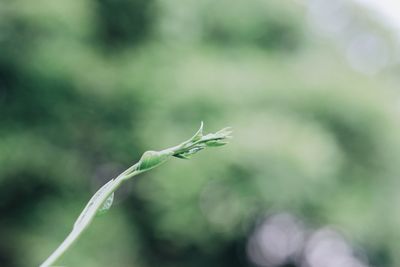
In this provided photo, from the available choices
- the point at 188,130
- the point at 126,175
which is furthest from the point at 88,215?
the point at 188,130

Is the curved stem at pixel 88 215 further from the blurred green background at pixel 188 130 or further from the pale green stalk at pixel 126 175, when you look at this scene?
the blurred green background at pixel 188 130

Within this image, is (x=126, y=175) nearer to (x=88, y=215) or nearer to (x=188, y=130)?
(x=88, y=215)

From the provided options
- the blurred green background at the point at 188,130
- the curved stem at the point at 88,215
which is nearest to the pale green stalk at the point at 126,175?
the curved stem at the point at 88,215

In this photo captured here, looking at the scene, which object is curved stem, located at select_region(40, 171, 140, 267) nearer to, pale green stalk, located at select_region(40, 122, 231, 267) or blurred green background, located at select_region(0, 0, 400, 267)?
pale green stalk, located at select_region(40, 122, 231, 267)

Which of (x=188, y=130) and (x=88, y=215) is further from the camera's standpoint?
(x=188, y=130)

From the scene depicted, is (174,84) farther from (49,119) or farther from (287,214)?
(287,214)
